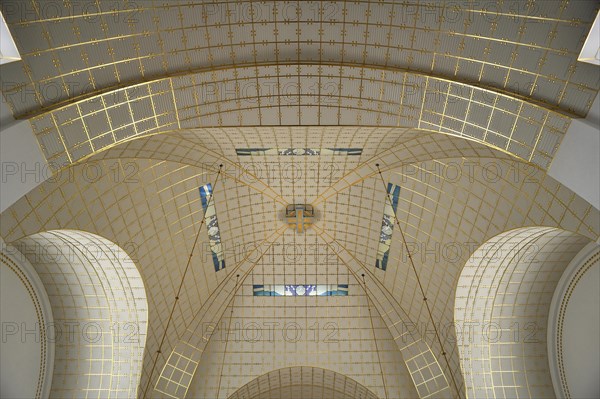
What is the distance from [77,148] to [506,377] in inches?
564

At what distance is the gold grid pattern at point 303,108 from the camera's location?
11812 mm

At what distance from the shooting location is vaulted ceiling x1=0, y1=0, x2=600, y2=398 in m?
11.4

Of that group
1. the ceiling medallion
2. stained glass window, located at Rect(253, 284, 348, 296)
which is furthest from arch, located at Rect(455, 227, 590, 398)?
the ceiling medallion

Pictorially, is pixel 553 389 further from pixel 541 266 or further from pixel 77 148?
pixel 77 148

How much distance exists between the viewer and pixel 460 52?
12000mm

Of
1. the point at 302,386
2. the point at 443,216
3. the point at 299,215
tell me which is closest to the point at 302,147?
the point at 299,215

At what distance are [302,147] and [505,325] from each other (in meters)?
8.47

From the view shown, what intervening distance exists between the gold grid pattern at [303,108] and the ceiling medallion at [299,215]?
6.19 meters

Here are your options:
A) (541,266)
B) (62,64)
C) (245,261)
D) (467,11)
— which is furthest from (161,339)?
(467,11)

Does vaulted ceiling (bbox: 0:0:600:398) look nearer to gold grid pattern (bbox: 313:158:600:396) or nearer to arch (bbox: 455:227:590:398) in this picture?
gold grid pattern (bbox: 313:158:600:396)

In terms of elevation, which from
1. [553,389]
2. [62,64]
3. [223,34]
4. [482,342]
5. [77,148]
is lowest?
[553,389]

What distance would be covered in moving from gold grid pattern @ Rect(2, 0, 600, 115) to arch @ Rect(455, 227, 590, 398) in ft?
24.1

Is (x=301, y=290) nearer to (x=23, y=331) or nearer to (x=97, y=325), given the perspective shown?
(x=97, y=325)

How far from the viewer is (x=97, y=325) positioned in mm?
18141
